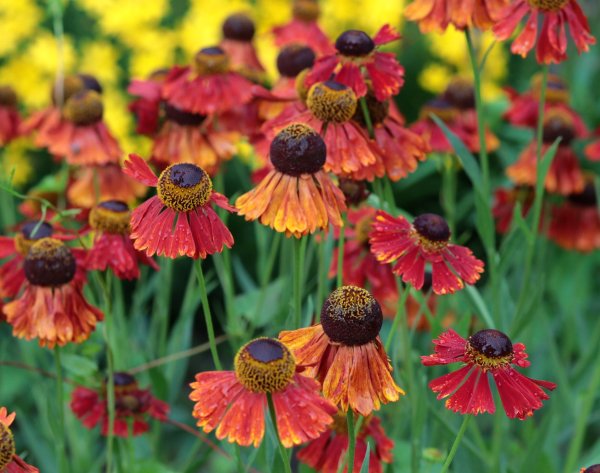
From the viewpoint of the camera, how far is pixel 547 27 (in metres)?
1.10

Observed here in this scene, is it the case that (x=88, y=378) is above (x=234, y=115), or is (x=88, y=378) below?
below

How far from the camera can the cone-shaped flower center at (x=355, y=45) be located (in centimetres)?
106

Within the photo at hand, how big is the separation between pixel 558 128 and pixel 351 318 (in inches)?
40.6

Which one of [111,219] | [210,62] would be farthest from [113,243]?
[210,62]

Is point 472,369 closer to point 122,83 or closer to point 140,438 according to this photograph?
point 140,438

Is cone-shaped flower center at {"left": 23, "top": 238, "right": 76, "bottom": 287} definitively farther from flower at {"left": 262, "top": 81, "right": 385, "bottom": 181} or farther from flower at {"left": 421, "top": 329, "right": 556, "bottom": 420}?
flower at {"left": 421, "top": 329, "right": 556, "bottom": 420}

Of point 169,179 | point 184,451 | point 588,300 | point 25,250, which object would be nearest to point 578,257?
point 588,300

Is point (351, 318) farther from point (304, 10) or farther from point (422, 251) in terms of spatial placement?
point (304, 10)

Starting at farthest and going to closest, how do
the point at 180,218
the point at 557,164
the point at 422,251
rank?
1. the point at 557,164
2. the point at 422,251
3. the point at 180,218

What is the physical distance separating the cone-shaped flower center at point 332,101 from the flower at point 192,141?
1.20 ft

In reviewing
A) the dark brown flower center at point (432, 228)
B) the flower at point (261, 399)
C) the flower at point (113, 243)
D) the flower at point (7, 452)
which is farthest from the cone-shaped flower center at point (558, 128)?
the flower at point (7, 452)

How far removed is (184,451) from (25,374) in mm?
351

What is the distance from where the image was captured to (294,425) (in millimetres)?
695

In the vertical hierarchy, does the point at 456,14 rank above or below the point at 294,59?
above
